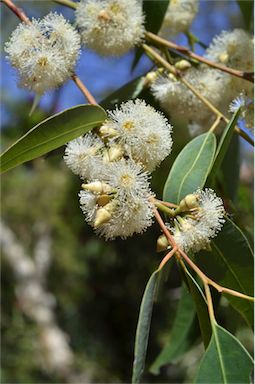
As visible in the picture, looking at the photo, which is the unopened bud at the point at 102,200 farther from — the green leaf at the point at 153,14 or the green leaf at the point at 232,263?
the green leaf at the point at 153,14

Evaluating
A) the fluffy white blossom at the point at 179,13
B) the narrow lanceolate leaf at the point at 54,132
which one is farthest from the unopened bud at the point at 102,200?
the fluffy white blossom at the point at 179,13

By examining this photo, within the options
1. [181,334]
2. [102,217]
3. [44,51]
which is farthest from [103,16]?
[181,334]

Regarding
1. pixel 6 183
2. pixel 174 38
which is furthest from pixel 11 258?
pixel 174 38

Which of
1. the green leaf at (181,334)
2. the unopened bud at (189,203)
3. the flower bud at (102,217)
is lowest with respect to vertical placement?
the green leaf at (181,334)

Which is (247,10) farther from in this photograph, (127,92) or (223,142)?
(223,142)

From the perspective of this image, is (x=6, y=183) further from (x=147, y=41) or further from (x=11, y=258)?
(x=147, y=41)

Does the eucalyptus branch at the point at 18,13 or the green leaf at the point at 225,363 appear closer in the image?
the green leaf at the point at 225,363

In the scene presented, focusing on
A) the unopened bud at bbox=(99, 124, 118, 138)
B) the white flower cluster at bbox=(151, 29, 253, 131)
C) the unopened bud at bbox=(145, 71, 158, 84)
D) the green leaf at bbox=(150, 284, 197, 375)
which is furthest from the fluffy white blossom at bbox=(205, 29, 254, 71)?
the green leaf at bbox=(150, 284, 197, 375)
